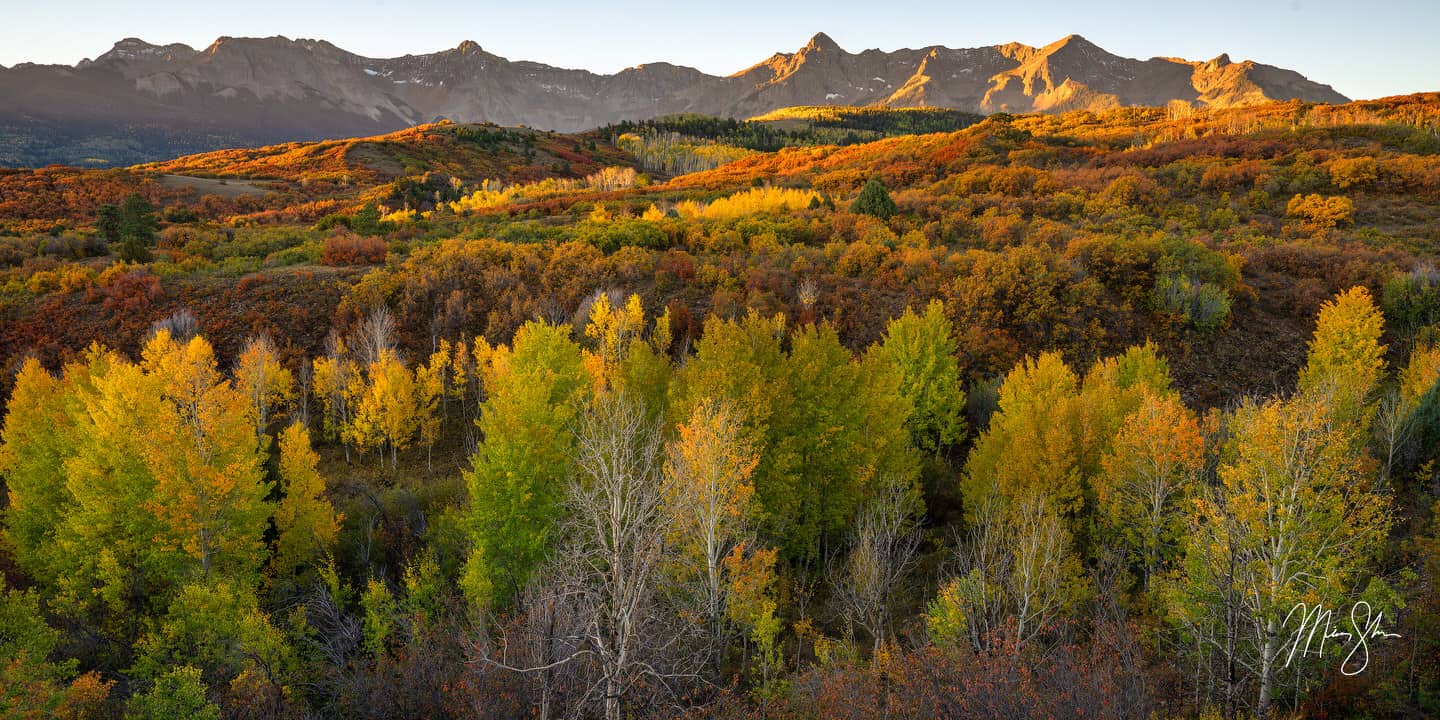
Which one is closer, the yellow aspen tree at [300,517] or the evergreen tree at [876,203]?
the yellow aspen tree at [300,517]

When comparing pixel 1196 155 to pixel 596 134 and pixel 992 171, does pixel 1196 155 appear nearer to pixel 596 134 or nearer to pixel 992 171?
pixel 992 171

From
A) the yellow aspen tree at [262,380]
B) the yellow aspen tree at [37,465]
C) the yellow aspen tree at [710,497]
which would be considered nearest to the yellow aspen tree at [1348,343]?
the yellow aspen tree at [710,497]

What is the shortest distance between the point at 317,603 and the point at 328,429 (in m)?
16.5

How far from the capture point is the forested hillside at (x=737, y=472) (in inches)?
543

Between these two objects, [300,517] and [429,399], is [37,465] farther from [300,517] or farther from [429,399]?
[429,399]

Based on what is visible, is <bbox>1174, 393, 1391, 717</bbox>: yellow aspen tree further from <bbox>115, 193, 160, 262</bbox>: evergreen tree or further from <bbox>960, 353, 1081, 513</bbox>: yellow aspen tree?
<bbox>115, 193, 160, 262</bbox>: evergreen tree

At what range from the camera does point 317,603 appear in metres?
19.9

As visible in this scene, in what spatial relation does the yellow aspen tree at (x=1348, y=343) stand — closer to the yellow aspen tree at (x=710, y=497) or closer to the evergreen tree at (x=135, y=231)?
the yellow aspen tree at (x=710, y=497)

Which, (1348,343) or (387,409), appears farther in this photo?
(387,409)

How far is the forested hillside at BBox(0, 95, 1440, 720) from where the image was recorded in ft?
45.2

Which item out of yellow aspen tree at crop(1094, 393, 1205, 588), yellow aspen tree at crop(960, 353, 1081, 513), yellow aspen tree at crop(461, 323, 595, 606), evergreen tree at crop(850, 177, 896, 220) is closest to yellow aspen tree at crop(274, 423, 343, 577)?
yellow aspen tree at crop(461, 323, 595, 606)

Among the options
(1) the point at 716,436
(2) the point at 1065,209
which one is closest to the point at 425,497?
(1) the point at 716,436

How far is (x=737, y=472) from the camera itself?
57.3ft

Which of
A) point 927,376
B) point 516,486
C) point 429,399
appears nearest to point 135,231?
point 429,399
